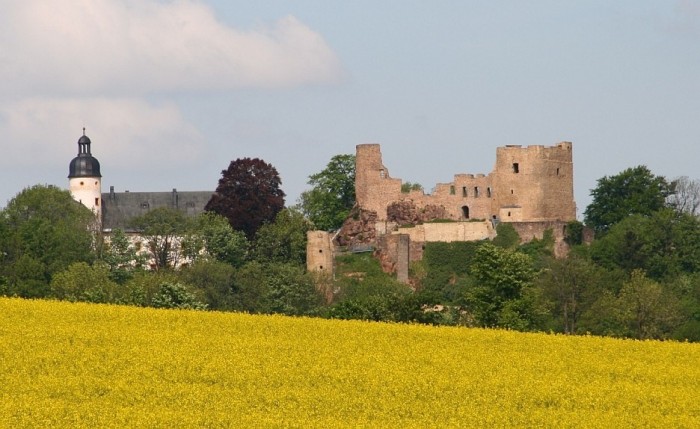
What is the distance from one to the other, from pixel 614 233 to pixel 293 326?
1674 inches

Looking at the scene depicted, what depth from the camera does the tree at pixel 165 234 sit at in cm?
10406

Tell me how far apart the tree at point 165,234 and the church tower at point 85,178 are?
7270mm

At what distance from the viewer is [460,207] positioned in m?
88.4

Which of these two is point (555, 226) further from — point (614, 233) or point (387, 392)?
point (387, 392)

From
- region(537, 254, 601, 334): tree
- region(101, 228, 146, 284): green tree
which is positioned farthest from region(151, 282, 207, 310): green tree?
region(101, 228, 146, 284): green tree

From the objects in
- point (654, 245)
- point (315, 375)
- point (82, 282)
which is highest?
point (654, 245)

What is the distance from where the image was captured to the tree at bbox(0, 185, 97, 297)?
8281cm

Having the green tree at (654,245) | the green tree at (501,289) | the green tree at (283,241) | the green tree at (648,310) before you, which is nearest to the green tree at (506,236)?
the green tree at (654,245)

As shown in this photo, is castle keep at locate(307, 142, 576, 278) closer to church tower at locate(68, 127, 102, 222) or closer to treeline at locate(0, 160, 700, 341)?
treeline at locate(0, 160, 700, 341)

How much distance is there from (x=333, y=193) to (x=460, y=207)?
12593mm

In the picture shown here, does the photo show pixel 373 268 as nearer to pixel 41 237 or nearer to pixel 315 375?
pixel 41 237

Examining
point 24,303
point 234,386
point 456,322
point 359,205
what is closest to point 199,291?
point 359,205

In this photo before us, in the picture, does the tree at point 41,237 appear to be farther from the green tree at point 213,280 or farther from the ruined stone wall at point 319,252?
the ruined stone wall at point 319,252

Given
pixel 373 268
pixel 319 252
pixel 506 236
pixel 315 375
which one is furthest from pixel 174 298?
pixel 315 375
